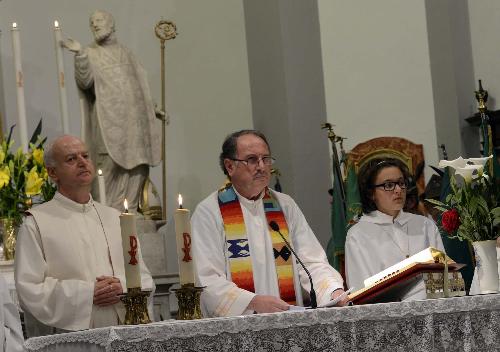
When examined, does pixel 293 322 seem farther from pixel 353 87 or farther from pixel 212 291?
pixel 353 87

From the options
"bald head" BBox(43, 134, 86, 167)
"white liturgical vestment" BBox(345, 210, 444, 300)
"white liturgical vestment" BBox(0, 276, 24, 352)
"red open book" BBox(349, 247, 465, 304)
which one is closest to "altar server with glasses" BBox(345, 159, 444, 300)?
"white liturgical vestment" BBox(345, 210, 444, 300)

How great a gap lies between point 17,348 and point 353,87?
5.40 meters

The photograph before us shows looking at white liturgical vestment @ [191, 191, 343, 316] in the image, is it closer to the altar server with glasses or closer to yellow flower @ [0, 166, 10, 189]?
the altar server with glasses

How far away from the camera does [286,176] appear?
32.7 feet

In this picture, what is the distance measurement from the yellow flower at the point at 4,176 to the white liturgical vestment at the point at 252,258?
132cm

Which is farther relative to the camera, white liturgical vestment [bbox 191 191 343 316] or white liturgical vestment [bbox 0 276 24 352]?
white liturgical vestment [bbox 191 191 343 316]

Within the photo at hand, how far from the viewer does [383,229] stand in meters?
6.41

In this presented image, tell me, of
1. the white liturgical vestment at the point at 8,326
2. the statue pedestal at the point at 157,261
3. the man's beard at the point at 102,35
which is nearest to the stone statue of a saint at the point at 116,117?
the man's beard at the point at 102,35

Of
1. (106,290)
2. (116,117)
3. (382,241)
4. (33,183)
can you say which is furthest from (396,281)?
(116,117)

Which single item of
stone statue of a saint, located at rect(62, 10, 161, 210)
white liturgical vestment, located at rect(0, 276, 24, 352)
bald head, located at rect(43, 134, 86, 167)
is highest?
stone statue of a saint, located at rect(62, 10, 161, 210)

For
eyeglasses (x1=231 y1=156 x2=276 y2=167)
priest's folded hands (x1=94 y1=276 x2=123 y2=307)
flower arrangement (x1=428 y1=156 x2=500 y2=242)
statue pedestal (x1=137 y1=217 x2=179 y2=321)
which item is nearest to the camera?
flower arrangement (x1=428 y1=156 x2=500 y2=242)

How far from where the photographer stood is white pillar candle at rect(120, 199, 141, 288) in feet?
12.8

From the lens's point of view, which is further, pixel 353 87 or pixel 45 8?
pixel 45 8

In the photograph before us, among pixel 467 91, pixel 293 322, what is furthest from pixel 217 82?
pixel 293 322
